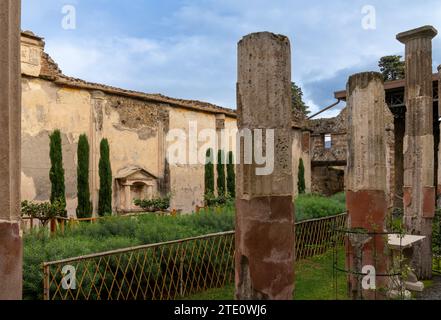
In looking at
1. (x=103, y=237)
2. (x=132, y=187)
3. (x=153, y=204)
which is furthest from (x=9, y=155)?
(x=132, y=187)

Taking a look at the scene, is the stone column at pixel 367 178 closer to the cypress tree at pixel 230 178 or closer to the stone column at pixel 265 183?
the stone column at pixel 265 183

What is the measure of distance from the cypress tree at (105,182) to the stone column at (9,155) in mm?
12088

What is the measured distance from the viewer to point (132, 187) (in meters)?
16.1

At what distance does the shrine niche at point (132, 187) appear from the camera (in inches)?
604

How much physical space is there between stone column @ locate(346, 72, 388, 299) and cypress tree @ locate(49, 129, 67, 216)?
380 inches

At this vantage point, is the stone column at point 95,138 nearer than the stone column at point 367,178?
No

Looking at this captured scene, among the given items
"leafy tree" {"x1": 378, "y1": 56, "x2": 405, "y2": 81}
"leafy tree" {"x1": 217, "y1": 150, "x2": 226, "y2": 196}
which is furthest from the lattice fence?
"leafy tree" {"x1": 378, "y1": 56, "x2": 405, "y2": 81}

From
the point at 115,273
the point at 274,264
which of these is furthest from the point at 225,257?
the point at 274,264

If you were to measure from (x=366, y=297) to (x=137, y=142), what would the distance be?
39.2 ft

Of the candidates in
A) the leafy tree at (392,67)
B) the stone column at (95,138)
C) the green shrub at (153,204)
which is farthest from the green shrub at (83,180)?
the leafy tree at (392,67)

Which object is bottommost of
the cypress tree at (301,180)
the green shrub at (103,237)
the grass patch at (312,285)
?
Answer: the grass patch at (312,285)

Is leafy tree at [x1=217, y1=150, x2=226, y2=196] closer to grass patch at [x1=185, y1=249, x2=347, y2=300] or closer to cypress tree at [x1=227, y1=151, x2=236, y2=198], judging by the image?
cypress tree at [x1=227, y1=151, x2=236, y2=198]

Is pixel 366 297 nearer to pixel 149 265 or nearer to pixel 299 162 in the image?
pixel 149 265
